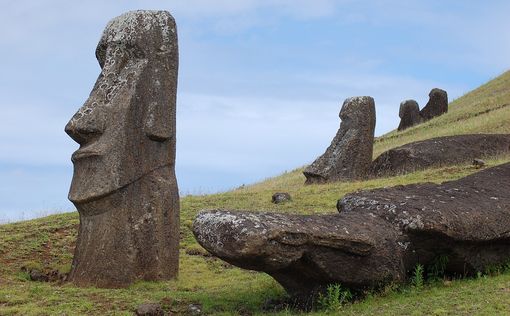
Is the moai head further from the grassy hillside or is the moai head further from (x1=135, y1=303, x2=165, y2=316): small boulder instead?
(x1=135, y1=303, x2=165, y2=316): small boulder

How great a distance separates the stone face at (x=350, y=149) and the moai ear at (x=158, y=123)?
47.5 feet

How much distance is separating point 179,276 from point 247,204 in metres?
7.38

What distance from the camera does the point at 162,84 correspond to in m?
15.0

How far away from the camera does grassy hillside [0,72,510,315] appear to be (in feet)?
36.2

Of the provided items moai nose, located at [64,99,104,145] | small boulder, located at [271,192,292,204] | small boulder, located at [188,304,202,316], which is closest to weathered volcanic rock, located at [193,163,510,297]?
small boulder, located at [188,304,202,316]

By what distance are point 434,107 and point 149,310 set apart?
147ft

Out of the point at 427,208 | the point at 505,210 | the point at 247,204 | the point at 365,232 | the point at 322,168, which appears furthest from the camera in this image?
the point at 322,168

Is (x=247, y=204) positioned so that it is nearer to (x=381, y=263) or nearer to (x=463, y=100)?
(x=381, y=263)

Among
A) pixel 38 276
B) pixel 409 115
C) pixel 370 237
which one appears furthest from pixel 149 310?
pixel 409 115

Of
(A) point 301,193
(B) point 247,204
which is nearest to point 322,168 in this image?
(A) point 301,193

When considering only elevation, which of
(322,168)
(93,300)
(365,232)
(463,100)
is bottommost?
(93,300)

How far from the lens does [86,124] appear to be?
47.5 ft

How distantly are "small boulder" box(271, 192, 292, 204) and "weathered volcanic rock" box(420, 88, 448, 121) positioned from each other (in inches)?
1288

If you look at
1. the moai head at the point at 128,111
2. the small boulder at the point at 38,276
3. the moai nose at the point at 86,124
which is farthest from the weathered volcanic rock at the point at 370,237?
the small boulder at the point at 38,276
